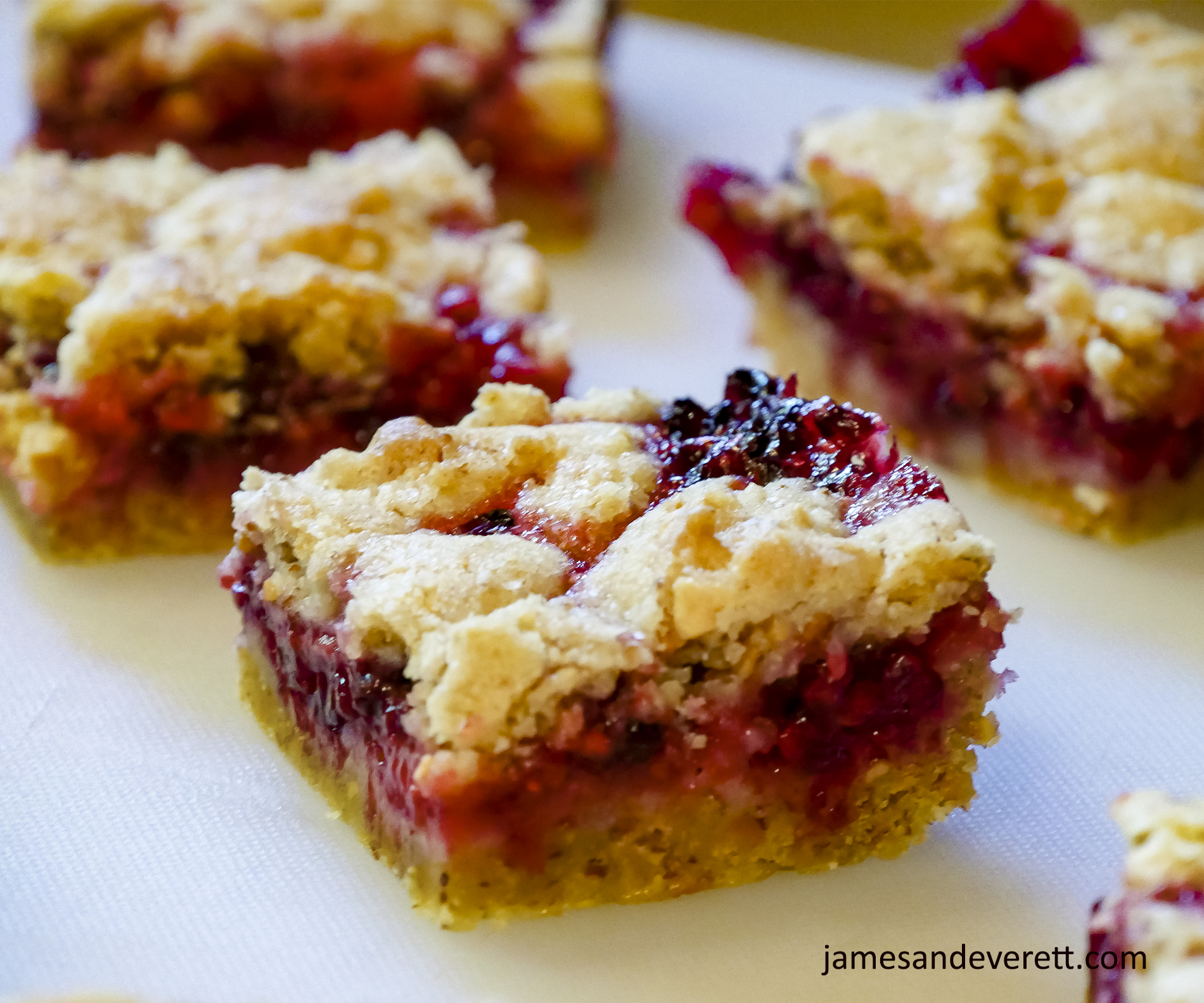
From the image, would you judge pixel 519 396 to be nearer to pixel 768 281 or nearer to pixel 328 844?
pixel 328 844

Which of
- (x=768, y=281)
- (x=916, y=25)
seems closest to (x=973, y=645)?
(x=768, y=281)

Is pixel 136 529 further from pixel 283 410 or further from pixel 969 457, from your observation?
pixel 969 457

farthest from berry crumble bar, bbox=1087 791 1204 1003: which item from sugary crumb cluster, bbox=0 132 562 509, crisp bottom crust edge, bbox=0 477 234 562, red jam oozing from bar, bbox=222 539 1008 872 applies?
crisp bottom crust edge, bbox=0 477 234 562

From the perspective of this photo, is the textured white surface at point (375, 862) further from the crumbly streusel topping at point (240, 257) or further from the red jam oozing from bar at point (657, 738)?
the crumbly streusel topping at point (240, 257)

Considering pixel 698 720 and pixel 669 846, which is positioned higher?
pixel 698 720

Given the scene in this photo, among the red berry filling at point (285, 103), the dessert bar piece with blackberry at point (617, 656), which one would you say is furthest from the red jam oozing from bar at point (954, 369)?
the dessert bar piece with blackberry at point (617, 656)

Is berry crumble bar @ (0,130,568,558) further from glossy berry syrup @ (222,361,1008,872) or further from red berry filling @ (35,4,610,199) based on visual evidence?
red berry filling @ (35,4,610,199)

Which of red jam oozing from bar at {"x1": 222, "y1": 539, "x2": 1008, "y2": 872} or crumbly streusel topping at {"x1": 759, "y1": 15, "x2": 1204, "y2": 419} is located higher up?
crumbly streusel topping at {"x1": 759, "y1": 15, "x2": 1204, "y2": 419}

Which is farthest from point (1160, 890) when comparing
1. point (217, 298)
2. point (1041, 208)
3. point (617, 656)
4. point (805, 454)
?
point (217, 298)
